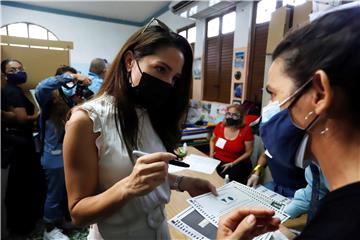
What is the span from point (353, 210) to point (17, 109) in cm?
245

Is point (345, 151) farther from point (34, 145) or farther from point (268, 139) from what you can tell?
point (34, 145)

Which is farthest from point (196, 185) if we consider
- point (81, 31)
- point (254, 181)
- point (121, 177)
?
point (81, 31)

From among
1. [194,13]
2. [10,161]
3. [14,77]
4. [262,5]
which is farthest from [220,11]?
[10,161]

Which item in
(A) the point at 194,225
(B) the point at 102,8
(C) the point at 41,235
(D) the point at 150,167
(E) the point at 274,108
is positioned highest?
(B) the point at 102,8

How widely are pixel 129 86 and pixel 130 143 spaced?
0.22 m

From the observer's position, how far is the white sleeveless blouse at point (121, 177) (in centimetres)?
73

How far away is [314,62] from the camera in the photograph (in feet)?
1.65

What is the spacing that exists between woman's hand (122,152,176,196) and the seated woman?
192 centimetres

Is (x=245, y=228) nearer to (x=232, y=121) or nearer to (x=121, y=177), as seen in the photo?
(x=121, y=177)

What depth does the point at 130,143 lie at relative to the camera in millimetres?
780

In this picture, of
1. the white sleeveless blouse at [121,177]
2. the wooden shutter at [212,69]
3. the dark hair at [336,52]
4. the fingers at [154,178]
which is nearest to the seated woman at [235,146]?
the wooden shutter at [212,69]

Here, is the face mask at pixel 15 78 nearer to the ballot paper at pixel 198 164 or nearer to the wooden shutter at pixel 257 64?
the ballot paper at pixel 198 164

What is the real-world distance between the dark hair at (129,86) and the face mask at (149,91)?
0.11 feet

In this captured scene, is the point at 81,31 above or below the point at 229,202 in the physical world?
above
